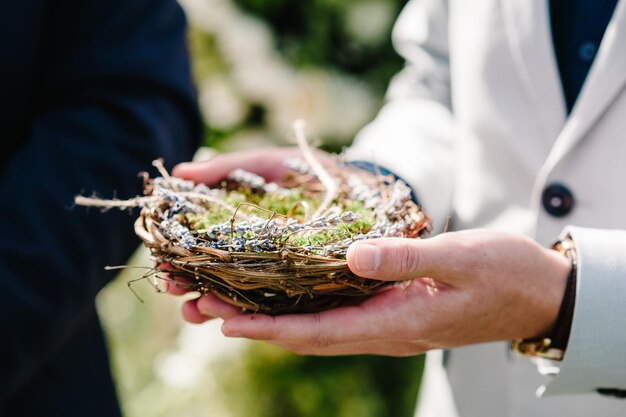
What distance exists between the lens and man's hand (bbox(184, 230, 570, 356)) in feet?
3.19

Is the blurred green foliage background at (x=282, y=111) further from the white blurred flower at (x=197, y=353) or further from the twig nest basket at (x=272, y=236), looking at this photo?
the twig nest basket at (x=272, y=236)

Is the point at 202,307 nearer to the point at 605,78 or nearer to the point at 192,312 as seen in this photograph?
the point at 192,312

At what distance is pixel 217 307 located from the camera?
1.03 m

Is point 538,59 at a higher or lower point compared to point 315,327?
higher

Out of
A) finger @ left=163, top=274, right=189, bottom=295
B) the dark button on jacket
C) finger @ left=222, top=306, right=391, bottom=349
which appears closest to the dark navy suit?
finger @ left=163, top=274, right=189, bottom=295

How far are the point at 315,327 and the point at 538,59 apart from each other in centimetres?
61

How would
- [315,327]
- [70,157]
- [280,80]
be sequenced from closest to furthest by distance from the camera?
[315,327], [70,157], [280,80]

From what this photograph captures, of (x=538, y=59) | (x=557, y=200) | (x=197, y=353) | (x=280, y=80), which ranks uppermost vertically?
(x=538, y=59)

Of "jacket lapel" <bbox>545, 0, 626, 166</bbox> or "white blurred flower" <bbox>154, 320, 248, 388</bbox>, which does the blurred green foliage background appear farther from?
"jacket lapel" <bbox>545, 0, 626, 166</bbox>

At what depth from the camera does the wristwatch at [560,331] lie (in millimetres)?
1045

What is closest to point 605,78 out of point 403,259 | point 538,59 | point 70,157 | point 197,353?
point 538,59

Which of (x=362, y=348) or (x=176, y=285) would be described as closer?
(x=176, y=285)

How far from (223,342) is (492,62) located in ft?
5.34

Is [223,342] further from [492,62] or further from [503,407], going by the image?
[492,62]
